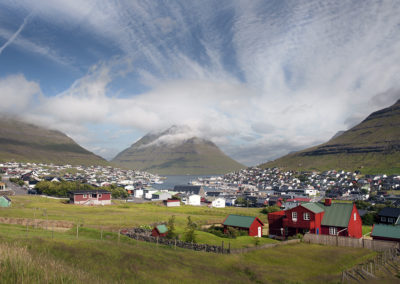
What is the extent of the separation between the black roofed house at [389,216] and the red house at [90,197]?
267 feet

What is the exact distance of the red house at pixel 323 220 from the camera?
50438 millimetres

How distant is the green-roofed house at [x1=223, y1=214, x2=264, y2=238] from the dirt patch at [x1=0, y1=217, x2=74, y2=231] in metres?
26.5

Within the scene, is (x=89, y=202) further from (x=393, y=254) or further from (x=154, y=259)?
(x=393, y=254)

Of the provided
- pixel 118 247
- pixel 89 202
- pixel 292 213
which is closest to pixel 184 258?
pixel 118 247

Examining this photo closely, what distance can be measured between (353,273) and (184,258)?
15.5m

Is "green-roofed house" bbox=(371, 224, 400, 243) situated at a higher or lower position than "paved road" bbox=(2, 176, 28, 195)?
lower

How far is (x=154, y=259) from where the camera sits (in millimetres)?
26016

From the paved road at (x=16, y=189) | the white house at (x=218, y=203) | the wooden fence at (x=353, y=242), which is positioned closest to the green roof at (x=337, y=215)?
the wooden fence at (x=353, y=242)

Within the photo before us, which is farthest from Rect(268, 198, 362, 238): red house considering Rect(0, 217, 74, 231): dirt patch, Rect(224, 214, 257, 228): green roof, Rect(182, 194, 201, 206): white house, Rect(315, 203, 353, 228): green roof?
Rect(182, 194, 201, 206): white house

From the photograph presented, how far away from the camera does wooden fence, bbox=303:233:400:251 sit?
3812 centimetres

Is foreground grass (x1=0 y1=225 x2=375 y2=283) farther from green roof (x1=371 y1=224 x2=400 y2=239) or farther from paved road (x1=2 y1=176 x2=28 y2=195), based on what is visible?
paved road (x1=2 y1=176 x2=28 y2=195)

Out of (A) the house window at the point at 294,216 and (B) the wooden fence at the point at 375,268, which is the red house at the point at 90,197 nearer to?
(A) the house window at the point at 294,216

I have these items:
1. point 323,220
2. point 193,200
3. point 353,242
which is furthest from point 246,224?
point 193,200

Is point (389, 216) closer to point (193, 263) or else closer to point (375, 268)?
point (375, 268)
